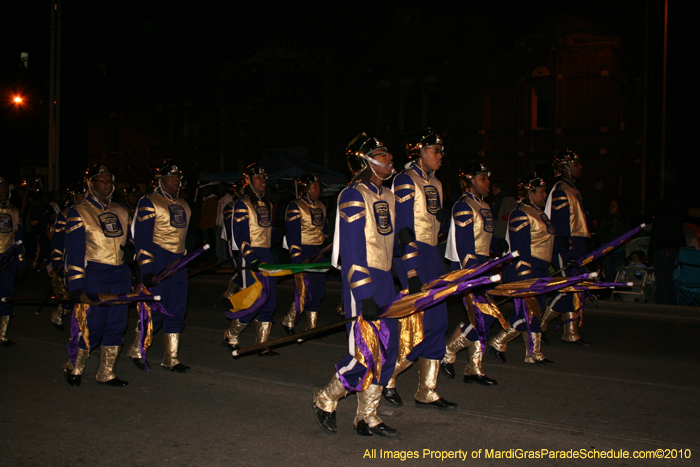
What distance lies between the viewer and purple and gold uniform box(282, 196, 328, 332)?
919cm

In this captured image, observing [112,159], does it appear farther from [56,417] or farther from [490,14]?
[56,417]

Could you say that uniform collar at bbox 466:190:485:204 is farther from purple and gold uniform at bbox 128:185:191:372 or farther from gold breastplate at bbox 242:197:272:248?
purple and gold uniform at bbox 128:185:191:372

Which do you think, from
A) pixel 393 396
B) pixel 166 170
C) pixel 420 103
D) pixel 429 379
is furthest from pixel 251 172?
pixel 420 103

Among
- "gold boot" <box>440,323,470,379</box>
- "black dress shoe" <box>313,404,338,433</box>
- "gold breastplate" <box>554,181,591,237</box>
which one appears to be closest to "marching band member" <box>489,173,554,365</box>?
"gold breastplate" <box>554,181,591,237</box>

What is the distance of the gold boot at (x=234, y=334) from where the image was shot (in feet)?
25.5

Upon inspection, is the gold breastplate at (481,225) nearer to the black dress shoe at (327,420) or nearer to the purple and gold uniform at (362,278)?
the purple and gold uniform at (362,278)

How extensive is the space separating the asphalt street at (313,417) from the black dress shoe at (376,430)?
1.9 inches

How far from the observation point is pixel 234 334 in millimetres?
7828

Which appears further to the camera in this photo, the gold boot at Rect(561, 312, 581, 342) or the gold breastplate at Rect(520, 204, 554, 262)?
the gold boot at Rect(561, 312, 581, 342)

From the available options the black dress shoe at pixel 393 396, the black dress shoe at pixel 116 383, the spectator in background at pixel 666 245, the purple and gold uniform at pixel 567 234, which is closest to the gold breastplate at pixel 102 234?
the black dress shoe at pixel 116 383

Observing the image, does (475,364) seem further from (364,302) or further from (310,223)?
(310,223)

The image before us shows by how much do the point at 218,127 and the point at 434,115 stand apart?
36.5 feet

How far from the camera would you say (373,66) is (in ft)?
89.2

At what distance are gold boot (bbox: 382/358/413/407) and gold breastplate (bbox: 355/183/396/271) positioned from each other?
1030 mm
